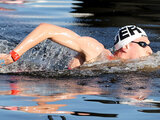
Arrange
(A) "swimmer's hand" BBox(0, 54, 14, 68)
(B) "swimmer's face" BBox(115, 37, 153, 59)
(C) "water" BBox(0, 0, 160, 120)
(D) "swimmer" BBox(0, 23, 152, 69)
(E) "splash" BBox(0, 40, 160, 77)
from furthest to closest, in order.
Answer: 1. (B) "swimmer's face" BBox(115, 37, 153, 59)
2. (E) "splash" BBox(0, 40, 160, 77)
3. (D) "swimmer" BBox(0, 23, 152, 69)
4. (A) "swimmer's hand" BBox(0, 54, 14, 68)
5. (C) "water" BBox(0, 0, 160, 120)

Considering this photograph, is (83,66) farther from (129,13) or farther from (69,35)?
(129,13)

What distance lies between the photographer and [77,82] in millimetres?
5859

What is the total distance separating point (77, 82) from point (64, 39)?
3.23 feet

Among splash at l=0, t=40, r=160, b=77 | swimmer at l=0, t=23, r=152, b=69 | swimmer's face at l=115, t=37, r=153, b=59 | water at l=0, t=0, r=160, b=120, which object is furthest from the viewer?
swimmer's face at l=115, t=37, r=153, b=59

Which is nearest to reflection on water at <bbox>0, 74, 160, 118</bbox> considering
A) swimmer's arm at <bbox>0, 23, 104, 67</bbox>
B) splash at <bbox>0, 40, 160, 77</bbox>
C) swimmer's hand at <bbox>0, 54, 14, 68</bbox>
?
swimmer's hand at <bbox>0, 54, 14, 68</bbox>

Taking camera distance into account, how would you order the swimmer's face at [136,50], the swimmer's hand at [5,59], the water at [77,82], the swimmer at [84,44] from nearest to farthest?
the water at [77,82], the swimmer's hand at [5,59], the swimmer at [84,44], the swimmer's face at [136,50]

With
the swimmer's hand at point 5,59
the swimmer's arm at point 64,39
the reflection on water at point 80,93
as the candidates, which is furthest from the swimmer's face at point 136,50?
the swimmer's hand at point 5,59

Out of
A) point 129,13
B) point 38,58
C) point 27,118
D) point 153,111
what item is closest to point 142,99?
point 153,111

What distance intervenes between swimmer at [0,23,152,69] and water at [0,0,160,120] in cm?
15

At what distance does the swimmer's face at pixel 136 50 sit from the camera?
694 cm

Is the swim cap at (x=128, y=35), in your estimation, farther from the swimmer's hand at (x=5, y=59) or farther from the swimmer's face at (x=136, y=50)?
the swimmer's hand at (x=5, y=59)

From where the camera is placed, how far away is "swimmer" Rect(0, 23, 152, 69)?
251 inches

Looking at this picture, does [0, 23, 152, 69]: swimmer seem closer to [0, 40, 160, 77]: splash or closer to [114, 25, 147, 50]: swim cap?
[114, 25, 147, 50]: swim cap

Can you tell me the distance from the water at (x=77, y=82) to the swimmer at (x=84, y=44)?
146mm
